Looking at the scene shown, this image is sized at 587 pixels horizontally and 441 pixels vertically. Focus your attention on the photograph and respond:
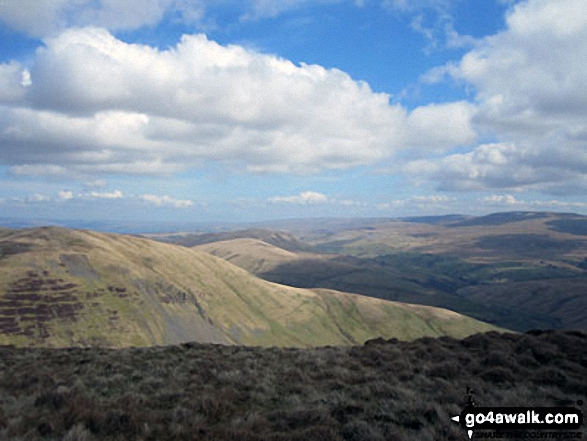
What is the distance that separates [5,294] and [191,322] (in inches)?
3252

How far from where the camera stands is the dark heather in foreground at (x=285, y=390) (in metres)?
10.7

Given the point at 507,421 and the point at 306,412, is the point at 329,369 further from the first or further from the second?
the point at 507,421

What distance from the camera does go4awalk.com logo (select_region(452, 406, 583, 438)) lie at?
10.7 m

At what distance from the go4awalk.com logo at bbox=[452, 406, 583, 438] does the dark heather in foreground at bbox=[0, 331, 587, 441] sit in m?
0.52

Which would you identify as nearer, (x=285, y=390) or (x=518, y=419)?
(x=518, y=419)

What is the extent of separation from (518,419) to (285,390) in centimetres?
890

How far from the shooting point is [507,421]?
36.7 feet

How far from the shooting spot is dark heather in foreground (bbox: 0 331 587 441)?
35.2ft

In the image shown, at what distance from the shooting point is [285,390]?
16297mm

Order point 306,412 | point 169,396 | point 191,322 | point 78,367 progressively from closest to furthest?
point 306,412 < point 169,396 < point 78,367 < point 191,322

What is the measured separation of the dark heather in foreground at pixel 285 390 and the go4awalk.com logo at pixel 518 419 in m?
0.52

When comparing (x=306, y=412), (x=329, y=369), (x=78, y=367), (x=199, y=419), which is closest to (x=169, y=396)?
(x=199, y=419)

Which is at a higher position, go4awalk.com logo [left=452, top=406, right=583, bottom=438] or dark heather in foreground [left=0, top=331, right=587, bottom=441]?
go4awalk.com logo [left=452, top=406, right=583, bottom=438]

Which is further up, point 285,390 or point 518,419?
point 518,419
